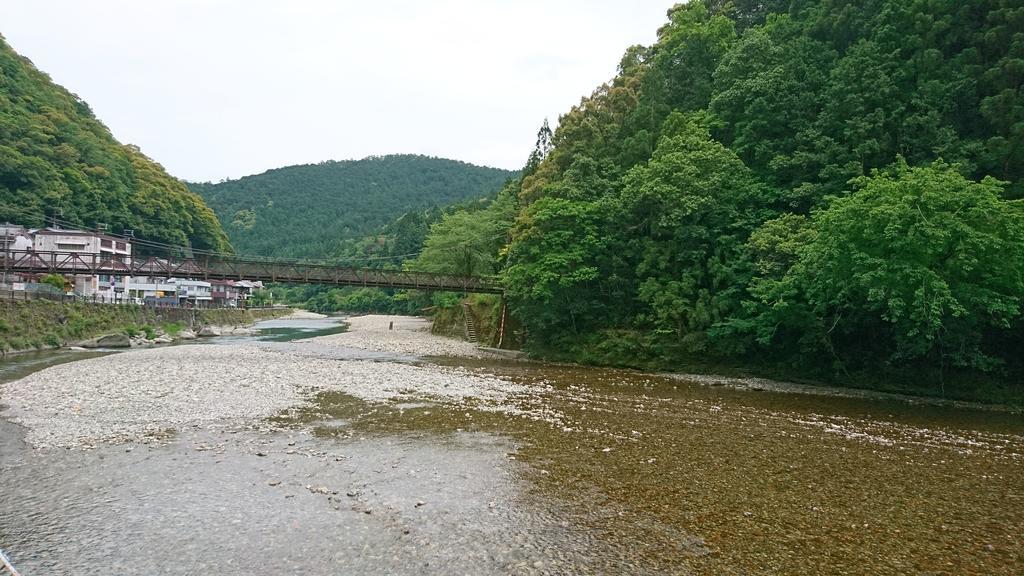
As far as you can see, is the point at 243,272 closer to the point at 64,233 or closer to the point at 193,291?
the point at 64,233

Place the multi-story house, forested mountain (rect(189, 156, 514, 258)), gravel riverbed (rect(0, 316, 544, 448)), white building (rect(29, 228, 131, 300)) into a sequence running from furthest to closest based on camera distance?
forested mountain (rect(189, 156, 514, 258))
the multi-story house
white building (rect(29, 228, 131, 300))
gravel riverbed (rect(0, 316, 544, 448))

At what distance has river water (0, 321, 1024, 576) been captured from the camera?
20.9 ft

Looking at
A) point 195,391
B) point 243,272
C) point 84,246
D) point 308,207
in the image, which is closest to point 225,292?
point 84,246

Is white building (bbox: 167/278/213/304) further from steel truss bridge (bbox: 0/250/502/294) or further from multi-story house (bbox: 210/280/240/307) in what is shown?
steel truss bridge (bbox: 0/250/502/294)

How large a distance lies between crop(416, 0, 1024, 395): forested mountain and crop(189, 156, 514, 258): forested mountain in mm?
123357

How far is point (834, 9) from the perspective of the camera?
31.7 metres

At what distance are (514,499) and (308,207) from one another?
635 feet

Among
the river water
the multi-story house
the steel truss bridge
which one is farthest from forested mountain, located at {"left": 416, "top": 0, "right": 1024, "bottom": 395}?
the multi-story house

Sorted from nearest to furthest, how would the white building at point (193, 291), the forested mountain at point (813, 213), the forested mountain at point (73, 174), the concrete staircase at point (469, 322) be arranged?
the forested mountain at point (813, 213), the concrete staircase at point (469, 322), the forested mountain at point (73, 174), the white building at point (193, 291)

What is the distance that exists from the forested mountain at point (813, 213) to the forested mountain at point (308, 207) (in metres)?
123

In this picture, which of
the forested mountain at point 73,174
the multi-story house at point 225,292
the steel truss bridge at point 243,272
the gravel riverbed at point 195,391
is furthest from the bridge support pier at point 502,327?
the multi-story house at point 225,292

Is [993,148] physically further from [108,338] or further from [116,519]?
[108,338]

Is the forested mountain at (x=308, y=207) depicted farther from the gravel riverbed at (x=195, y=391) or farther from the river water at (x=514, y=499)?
the river water at (x=514, y=499)

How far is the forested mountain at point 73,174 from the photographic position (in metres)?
66.2
